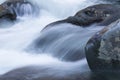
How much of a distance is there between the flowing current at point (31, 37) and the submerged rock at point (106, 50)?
0.36m

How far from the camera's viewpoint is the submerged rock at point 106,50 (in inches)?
238

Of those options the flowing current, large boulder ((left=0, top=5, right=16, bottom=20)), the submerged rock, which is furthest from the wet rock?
the submerged rock

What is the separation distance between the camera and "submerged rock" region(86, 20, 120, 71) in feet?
19.8

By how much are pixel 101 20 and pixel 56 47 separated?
238 centimetres

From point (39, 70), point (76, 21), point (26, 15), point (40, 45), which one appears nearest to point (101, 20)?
point (76, 21)

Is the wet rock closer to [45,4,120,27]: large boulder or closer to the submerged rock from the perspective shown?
[45,4,120,27]: large boulder

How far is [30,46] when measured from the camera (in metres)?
9.34

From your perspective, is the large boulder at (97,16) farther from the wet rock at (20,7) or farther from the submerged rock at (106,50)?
the wet rock at (20,7)

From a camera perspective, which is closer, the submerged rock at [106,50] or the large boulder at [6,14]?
the submerged rock at [106,50]

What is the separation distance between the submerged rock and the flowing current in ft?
1.17

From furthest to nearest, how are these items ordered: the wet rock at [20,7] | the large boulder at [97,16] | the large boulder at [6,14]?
the wet rock at [20,7], the large boulder at [6,14], the large boulder at [97,16]

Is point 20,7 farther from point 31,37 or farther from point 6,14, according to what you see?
point 31,37

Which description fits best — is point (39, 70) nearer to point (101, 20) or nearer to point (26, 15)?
point (101, 20)

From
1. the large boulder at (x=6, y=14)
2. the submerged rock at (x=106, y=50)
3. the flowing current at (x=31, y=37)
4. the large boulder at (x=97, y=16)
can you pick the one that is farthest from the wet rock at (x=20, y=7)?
the submerged rock at (x=106, y=50)
